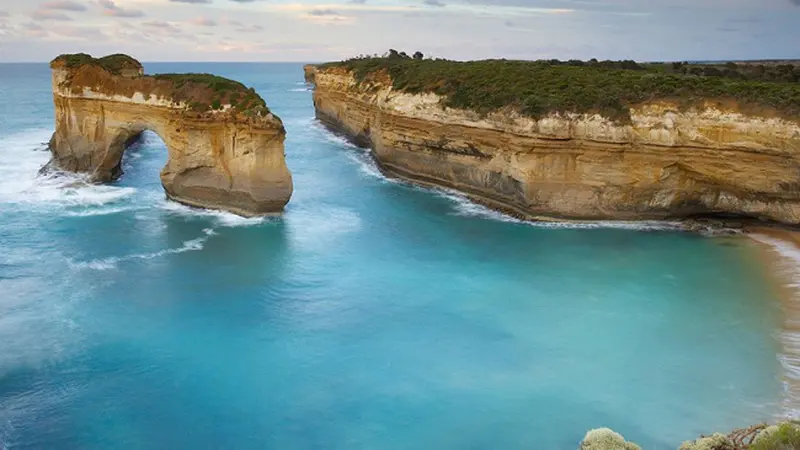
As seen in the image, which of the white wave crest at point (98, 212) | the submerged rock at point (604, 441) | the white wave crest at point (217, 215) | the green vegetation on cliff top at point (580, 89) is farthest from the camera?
the white wave crest at point (98, 212)

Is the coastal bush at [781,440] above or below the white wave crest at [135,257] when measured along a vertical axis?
above

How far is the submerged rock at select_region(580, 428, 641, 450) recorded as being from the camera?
39.3 feet

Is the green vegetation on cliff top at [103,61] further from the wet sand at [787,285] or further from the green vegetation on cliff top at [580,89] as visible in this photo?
the wet sand at [787,285]

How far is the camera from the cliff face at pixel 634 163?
25172 mm

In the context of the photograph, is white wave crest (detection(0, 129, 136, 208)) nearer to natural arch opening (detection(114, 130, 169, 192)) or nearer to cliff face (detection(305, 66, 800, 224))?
natural arch opening (detection(114, 130, 169, 192))

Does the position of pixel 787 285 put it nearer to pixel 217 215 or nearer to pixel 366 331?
pixel 366 331

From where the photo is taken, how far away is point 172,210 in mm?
28188

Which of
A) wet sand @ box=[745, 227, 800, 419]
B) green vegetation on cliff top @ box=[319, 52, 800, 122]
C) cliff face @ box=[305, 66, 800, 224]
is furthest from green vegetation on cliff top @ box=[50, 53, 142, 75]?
wet sand @ box=[745, 227, 800, 419]

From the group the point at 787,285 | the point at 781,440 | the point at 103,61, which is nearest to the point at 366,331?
the point at 781,440

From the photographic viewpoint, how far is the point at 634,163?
26750 mm

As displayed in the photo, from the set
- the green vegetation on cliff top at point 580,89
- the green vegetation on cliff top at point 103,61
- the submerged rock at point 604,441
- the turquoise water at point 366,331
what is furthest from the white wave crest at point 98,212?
the submerged rock at point 604,441

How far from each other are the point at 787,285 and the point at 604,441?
12.6 meters

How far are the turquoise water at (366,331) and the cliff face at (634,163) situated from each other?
1.60m

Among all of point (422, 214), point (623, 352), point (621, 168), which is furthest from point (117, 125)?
point (623, 352)
